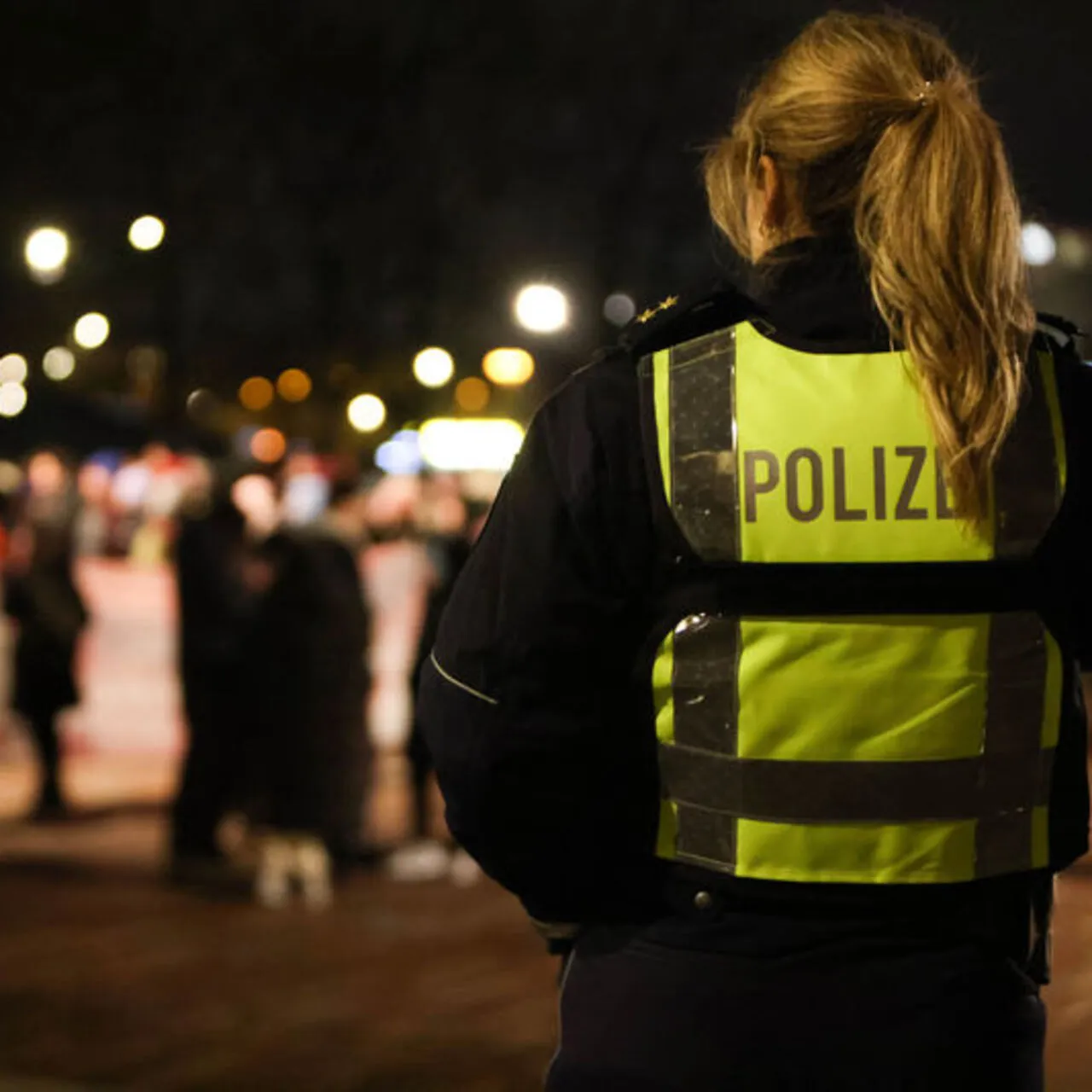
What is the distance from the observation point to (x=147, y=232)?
1619 centimetres

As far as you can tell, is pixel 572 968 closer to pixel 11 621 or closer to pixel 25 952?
pixel 25 952

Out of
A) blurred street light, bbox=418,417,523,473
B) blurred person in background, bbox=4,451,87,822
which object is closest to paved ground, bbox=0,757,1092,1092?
blurred person in background, bbox=4,451,87,822

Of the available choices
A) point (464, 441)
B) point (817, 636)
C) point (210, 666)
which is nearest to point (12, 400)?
point (464, 441)

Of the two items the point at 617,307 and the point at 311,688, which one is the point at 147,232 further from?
the point at 311,688

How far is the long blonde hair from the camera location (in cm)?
168

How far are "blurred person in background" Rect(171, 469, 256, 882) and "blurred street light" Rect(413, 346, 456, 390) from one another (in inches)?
456

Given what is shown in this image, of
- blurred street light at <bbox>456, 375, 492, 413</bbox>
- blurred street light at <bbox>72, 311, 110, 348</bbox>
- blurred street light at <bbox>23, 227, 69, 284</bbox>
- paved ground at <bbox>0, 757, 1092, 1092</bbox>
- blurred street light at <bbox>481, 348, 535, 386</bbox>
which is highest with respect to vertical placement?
blurred street light at <bbox>23, 227, 69, 284</bbox>

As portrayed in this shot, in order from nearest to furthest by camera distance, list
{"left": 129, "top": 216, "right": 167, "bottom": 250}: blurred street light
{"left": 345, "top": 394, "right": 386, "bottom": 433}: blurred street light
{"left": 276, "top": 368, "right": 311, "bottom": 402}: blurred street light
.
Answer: {"left": 129, "top": 216, "right": 167, "bottom": 250}: blurred street light → {"left": 276, "top": 368, "right": 311, "bottom": 402}: blurred street light → {"left": 345, "top": 394, "right": 386, "bottom": 433}: blurred street light

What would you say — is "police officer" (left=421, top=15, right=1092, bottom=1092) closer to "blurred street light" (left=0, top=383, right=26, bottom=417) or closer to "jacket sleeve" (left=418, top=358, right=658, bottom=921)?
"jacket sleeve" (left=418, top=358, right=658, bottom=921)

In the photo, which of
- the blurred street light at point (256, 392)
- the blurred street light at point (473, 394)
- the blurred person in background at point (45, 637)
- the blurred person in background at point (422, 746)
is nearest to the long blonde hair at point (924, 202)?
the blurred person in background at point (422, 746)

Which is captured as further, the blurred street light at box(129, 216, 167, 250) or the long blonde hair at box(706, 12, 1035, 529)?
the blurred street light at box(129, 216, 167, 250)

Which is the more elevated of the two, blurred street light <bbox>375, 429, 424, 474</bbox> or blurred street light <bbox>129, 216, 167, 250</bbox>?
blurred street light <bbox>129, 216, 167, 250</bbox>

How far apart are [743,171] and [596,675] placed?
0.56 meters

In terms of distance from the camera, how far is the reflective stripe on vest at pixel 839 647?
1709 millimetres
